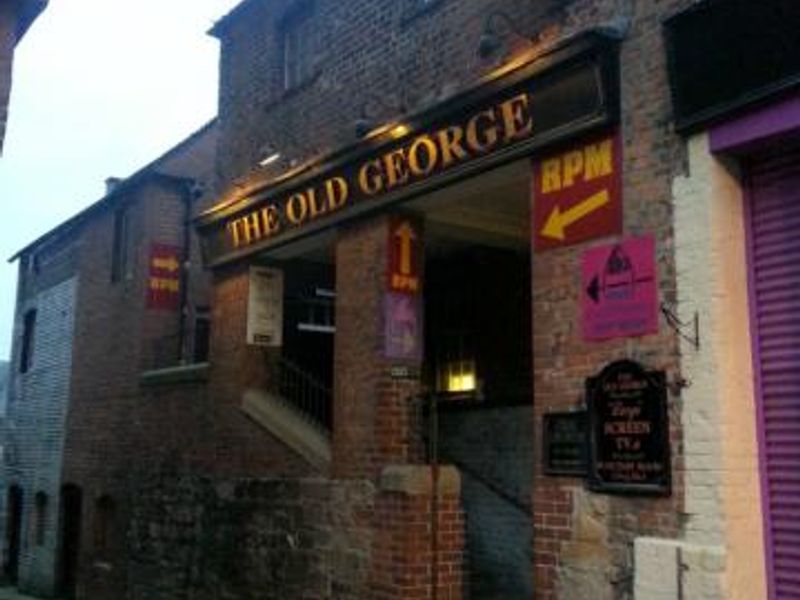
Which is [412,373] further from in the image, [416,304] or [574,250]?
[574,250]

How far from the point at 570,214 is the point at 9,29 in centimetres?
547

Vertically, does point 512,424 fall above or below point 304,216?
below

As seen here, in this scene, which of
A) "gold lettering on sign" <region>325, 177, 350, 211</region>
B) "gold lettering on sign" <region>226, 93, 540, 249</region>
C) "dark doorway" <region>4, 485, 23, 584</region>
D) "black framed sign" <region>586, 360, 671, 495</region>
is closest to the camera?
"black framed sign" <region>586, 360, 671, 495</region>

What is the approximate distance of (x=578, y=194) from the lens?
7148 mm

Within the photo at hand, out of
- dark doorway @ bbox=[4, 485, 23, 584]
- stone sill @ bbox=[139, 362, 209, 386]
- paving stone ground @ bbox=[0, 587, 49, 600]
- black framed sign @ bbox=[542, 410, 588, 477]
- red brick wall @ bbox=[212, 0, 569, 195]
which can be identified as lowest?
paving stone ground @ bbox=[0, 587, 49, 600]

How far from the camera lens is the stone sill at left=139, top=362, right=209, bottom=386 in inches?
474

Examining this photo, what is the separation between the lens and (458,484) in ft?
28.3

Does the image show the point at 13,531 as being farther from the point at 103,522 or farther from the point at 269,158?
the point at 269,158

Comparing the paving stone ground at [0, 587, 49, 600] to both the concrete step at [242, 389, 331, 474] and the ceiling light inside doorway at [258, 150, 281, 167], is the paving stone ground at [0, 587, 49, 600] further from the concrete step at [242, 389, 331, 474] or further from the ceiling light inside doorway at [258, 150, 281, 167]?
the ceiling light inside doorway at [258, 150, 281, 167]

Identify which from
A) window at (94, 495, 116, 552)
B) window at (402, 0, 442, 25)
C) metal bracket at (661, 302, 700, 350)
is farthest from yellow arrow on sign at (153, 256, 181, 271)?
metal bracket at (661, 302, 700, 350)

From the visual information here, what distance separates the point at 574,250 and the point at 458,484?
258cm

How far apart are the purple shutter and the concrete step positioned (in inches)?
185

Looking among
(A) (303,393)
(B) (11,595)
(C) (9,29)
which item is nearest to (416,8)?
(C) (9,29)

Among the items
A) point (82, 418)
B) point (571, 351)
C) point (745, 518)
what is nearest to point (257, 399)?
point (571, 351)
